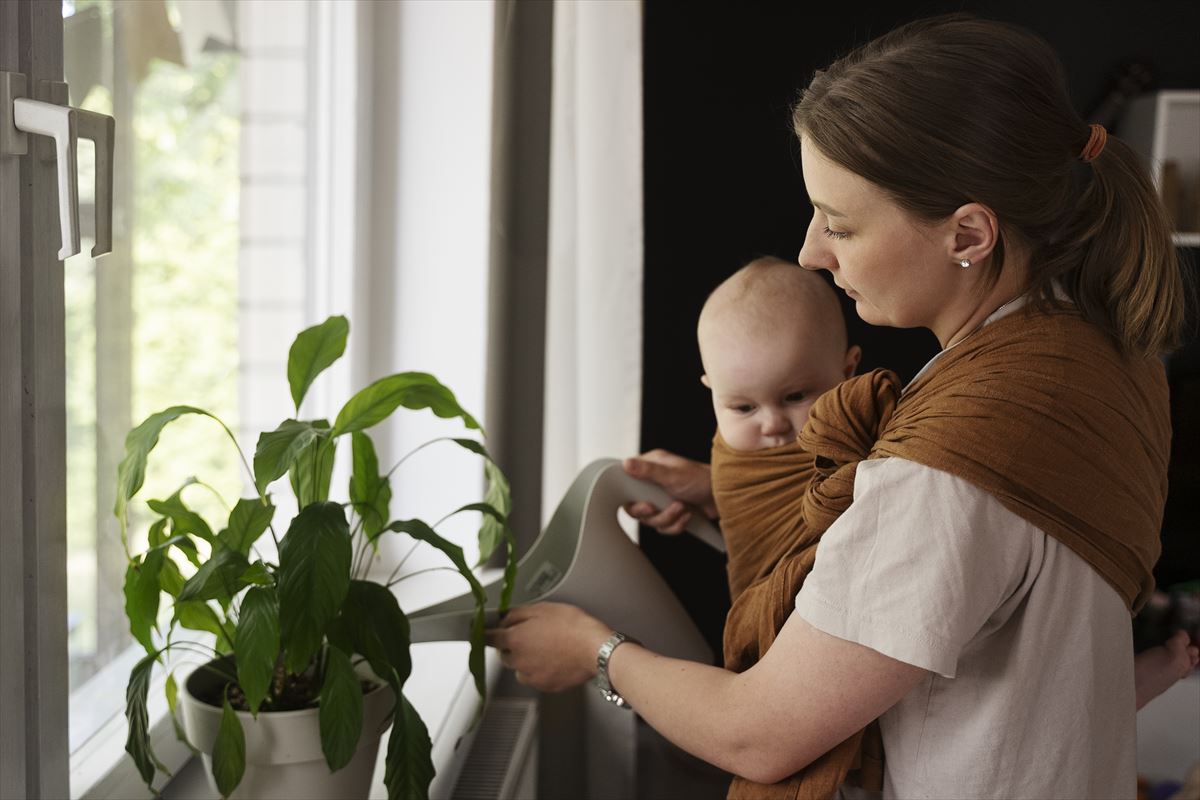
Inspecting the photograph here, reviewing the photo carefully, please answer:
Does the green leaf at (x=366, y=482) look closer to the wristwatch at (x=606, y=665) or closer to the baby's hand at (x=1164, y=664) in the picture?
the wristwatch at (x=606, y=665)

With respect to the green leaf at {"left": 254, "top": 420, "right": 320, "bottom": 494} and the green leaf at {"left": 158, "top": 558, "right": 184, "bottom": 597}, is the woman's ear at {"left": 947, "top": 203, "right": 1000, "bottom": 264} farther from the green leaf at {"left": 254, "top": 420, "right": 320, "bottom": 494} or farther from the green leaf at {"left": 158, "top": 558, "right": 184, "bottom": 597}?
the green leaf at {"left": 158, "top": 558, "right": 184, "bottom": 597}

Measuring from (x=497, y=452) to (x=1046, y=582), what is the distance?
1528mm

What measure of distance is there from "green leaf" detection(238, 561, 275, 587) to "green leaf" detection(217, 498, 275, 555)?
44 mm

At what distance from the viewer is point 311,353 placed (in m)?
1.11

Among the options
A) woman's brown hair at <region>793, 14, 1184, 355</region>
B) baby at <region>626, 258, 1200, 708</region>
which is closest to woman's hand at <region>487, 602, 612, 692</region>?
baby at <region>626, 258, 1200, 708</region>

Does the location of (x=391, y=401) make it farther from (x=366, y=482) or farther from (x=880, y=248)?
(x=880, y=248)

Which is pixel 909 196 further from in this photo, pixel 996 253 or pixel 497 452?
pixel 497 452

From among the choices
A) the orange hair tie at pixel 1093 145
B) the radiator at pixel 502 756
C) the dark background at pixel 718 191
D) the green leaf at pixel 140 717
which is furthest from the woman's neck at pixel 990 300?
the dark background at pixel 718 191

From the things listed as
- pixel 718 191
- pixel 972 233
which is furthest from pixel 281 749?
pixel 718 191

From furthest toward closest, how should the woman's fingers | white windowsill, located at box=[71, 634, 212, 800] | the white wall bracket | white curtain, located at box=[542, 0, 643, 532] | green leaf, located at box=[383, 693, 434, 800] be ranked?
white curtain, located at box=[542, 0, 643, 532]
the woman's fingers
white windowsill, located at box=[71, 634, 212, 800]
green leaf, located at box=[383, 693, 434, 800]
the white wall bracket

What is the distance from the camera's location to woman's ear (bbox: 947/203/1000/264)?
962 millimetres

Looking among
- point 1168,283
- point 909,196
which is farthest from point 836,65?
point 1168,283

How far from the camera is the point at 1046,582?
3.12ft

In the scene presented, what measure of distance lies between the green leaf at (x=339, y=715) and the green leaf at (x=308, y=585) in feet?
0.20
